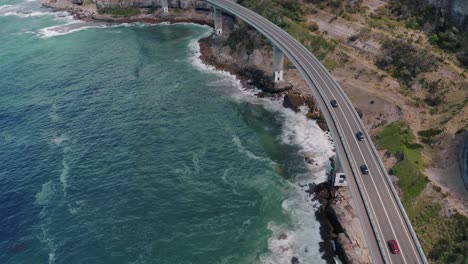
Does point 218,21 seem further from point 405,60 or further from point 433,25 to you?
point 433,25

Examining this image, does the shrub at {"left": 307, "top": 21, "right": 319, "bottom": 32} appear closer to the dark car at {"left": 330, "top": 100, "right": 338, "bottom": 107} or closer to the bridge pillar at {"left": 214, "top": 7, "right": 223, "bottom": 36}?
the bridge pillar at {"left": 214, "top": 7, "right": 223, "bottom": 36}

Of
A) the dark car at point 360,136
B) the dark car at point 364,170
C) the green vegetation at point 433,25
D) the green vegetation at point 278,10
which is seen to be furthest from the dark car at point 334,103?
the green vegetation at point 278,10

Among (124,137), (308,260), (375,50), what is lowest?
(308,260)

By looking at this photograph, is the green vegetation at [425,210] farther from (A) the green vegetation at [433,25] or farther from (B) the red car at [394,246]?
(A) the green vegetation at [433,25]

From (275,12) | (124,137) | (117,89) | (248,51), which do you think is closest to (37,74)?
(117,89)

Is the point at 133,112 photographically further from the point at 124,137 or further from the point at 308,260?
the point at 308,260
